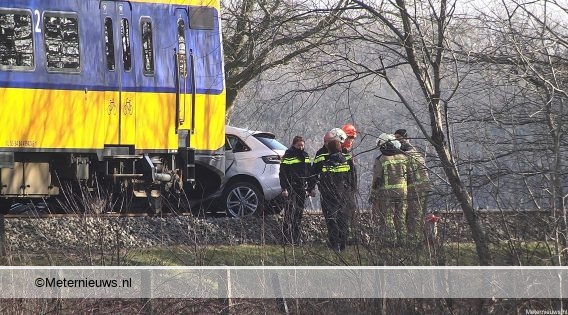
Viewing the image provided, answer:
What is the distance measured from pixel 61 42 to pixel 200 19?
200 cm

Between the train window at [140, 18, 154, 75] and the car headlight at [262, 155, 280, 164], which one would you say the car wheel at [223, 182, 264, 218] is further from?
the train window at [140, 18, 154, 75]

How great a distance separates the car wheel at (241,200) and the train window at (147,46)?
8.01ft

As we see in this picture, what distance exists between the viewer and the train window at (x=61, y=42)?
13.2 metres

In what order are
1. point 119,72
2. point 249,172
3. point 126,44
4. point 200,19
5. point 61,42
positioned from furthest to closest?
point 249,172
point 200,19
point 126,44
point 119,72
point 61,42

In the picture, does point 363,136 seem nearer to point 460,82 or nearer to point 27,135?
point 460,82

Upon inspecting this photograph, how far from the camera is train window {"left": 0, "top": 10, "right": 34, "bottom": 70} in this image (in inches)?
507

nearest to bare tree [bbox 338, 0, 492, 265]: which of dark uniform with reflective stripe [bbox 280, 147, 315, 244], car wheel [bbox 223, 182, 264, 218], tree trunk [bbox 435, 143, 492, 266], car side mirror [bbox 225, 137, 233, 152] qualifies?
tree trunk [bbox 435, 143, 492, 266]

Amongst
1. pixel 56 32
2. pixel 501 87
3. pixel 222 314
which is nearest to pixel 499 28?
pixel 501 87

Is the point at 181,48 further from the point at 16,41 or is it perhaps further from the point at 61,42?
the point at 16,41

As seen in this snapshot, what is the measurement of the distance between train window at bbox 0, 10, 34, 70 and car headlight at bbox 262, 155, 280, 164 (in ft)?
14.2

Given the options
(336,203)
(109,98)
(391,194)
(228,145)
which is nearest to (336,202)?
(336,203)

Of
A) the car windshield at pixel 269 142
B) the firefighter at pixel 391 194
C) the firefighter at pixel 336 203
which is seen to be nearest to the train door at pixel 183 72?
the car windshield at pixel 269 142

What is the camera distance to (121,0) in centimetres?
1384

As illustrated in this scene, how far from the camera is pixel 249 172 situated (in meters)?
15.9
